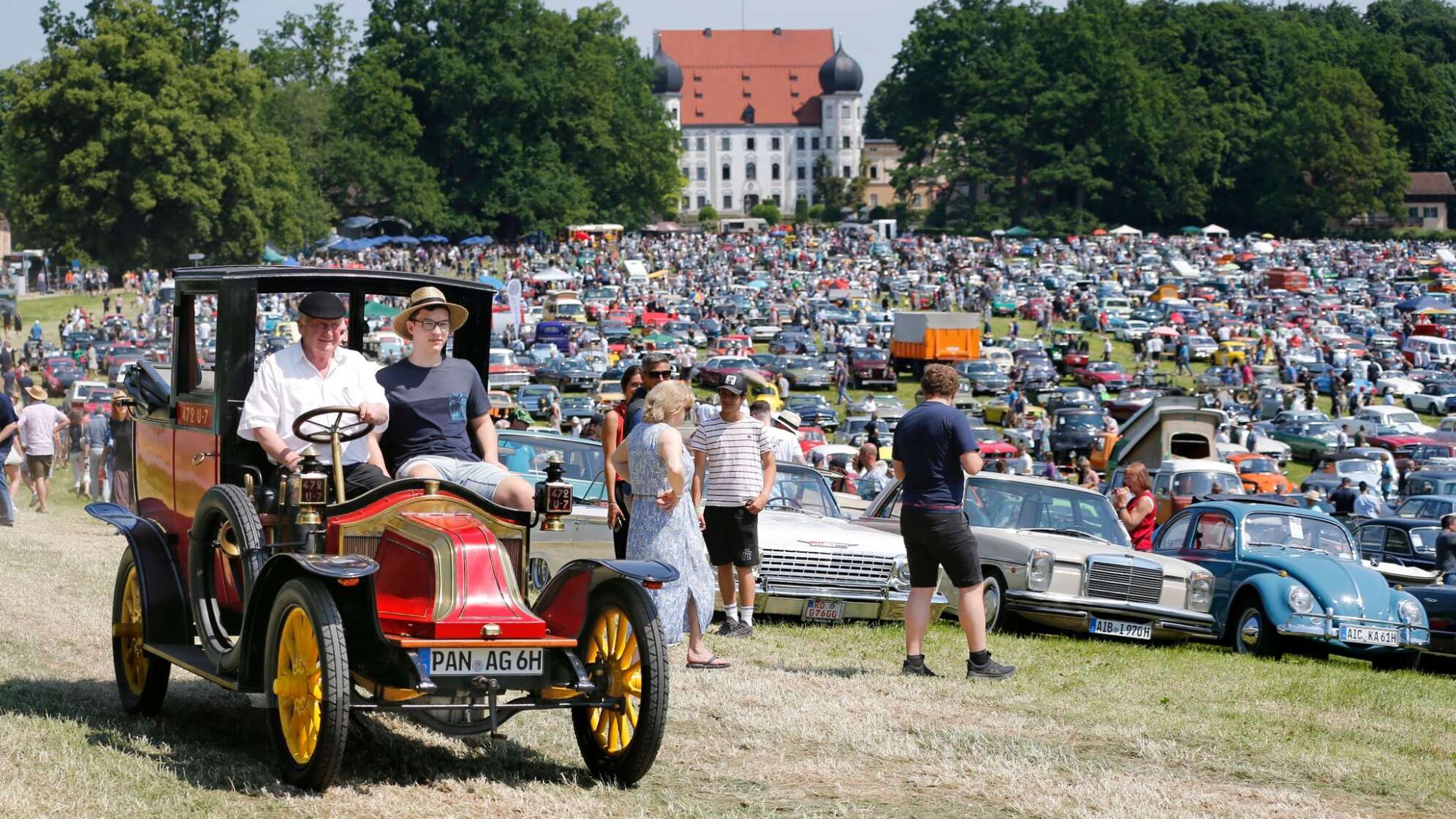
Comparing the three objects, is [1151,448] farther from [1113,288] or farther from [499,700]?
[1113,288]

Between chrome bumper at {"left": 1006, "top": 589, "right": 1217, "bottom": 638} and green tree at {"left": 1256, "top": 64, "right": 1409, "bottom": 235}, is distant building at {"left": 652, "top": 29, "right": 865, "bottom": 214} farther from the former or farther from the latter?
chrome bumper at {"left": 1006, "top": 589, "right": 1217, "bottom": 638}

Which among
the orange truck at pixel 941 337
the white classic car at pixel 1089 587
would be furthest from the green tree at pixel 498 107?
the white classic car at pixel 1089 587

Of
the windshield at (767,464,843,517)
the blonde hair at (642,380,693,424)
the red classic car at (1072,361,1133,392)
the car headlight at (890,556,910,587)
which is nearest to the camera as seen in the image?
the blonde hair at (642,380,693,424)

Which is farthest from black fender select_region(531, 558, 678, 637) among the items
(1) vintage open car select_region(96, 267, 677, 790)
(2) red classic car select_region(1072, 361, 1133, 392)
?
(2) red classic car select_region(1072, 361, 1133, 392)

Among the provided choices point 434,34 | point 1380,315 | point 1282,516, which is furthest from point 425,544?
point 434,34

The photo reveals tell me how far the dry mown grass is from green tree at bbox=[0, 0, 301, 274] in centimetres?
7250

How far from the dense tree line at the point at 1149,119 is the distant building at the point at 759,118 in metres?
41.6

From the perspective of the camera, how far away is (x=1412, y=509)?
29.1 meters

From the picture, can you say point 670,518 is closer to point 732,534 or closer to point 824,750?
point 732,534

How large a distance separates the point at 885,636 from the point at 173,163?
7288cm

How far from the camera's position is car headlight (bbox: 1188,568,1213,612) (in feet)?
47.2

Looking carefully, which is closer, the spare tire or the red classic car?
the spare tire

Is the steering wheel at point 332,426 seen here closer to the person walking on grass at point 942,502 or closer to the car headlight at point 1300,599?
the person walking on grass at point 942,502

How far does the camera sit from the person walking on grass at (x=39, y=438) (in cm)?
2231
